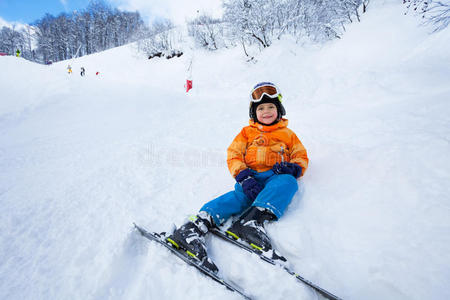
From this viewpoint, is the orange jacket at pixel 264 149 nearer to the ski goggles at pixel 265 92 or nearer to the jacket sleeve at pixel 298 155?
the jacket sleeve at pixel 298 155

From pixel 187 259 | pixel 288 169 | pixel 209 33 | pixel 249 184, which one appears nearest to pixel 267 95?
pixel 288 169

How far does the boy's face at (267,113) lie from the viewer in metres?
2.46

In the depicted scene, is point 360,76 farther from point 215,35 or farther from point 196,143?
point 215,35

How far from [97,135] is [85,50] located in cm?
5800

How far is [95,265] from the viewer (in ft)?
5.09

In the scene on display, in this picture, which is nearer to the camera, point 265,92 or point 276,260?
point 276,260

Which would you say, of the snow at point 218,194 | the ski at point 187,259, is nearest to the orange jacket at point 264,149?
the snow at point 218,194

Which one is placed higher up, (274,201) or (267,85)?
(267,85)

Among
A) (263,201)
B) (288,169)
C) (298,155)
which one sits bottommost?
(263,201)

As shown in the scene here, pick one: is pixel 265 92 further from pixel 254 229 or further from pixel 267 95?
pixel 254 229

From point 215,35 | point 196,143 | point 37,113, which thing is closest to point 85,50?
point 215,35

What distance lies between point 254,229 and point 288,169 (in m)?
0.76

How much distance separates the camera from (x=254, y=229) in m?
1.63

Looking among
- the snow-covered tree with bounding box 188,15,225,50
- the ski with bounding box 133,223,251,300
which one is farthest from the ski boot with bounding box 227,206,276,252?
the snow-covered tree with bounding box 188,15,225,50
